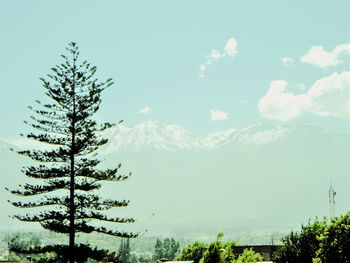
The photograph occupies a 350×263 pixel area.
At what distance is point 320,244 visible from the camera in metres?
23.5

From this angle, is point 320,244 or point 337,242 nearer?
point 337,242

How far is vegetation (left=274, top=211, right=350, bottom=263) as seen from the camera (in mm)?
22641

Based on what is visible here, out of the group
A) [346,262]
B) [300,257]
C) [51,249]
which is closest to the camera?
[346,262]

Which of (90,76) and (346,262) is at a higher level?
(90,76)

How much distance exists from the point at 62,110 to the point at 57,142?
2349 mm

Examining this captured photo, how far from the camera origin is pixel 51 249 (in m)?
32.8

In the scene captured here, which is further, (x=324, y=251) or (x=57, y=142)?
(x=57, y=142)

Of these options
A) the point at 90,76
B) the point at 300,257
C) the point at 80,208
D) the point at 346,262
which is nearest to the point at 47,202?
the point at 80,208

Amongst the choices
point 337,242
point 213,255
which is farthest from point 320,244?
point 213,255

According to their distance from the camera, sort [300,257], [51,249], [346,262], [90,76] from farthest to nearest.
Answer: [90,76] → [51,249] → [300,257] → [346,262]

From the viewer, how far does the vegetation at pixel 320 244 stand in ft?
74.3

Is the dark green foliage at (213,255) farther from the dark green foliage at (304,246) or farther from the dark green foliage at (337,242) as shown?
the dark green foliage at (337,242)

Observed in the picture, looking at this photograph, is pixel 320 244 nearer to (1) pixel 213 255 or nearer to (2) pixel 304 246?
(2) pixel 304 246

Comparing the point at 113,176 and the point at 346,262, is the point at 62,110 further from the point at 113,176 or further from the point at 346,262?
the point at 346,262
